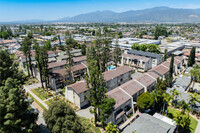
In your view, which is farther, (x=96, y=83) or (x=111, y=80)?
(x=111, y=80)

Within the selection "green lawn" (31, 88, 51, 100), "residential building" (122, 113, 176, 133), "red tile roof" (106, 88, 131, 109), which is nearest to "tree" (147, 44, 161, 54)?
"red tile roof" (106, 88, 131, 109)

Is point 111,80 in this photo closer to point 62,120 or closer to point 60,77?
point 60,77

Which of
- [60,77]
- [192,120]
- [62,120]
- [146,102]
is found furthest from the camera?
[60,77]

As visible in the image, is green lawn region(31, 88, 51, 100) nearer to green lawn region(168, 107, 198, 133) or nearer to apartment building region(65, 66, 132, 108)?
apartment building region(65, 66, 132, 108)

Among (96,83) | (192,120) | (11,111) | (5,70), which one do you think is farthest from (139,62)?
(11,111)

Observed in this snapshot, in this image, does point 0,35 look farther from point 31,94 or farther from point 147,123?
point 147,123

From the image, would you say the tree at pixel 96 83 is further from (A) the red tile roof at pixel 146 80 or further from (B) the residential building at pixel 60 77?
(B) the residential building at pixel 60 77

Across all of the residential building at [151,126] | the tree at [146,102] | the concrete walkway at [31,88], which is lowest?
the concrete walkway at [31,88]

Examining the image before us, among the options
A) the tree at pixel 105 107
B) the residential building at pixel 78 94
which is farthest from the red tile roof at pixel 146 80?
the tree at pixel 105 107

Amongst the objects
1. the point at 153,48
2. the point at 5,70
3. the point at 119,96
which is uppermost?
the point at 5,70
